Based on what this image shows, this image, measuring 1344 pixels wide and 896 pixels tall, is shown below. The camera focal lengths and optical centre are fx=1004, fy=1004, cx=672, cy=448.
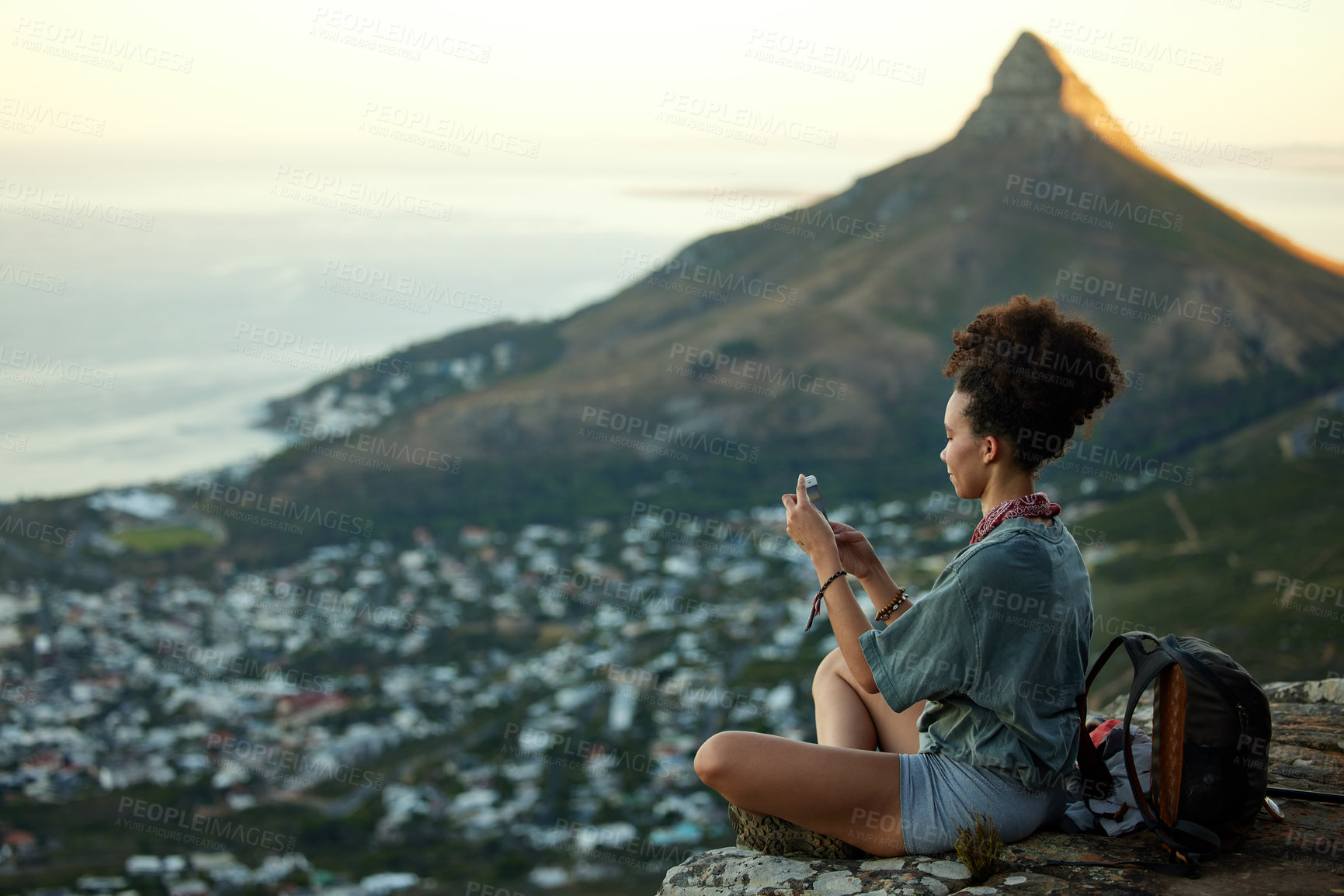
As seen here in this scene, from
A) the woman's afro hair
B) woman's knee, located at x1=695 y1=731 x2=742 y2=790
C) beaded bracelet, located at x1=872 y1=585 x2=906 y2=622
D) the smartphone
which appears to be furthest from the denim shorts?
the woman's afro hair

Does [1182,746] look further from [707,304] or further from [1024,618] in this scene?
[707,304]

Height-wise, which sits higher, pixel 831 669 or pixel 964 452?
pixel 964 452

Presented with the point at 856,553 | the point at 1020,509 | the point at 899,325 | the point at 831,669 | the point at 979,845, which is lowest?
the point at 979,845

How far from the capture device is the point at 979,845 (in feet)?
9.45

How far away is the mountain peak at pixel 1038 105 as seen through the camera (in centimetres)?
8394

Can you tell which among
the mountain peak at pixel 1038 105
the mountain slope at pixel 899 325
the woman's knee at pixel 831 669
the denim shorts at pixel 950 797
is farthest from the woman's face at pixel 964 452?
the mountain peak at pixel 1038 105

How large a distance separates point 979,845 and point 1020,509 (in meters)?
0.99

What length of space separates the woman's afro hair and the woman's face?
0.03 meters

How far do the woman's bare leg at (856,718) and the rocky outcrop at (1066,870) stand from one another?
0.38m

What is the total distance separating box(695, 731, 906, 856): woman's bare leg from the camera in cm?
286

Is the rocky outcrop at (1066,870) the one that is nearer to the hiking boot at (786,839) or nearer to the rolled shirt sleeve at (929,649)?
the hiking boot at (786,839)

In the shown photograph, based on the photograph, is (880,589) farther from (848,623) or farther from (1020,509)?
(1020,509)

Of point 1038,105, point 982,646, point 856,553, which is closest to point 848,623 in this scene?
point 982,646

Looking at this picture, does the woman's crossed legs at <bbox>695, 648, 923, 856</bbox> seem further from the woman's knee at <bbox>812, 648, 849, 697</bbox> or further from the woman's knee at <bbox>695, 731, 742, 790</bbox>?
the woman's knee at <bbox>812, 648, 849, 697</bbox>
